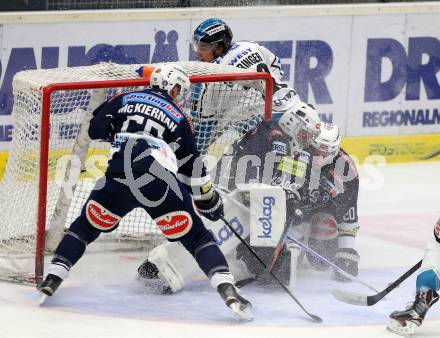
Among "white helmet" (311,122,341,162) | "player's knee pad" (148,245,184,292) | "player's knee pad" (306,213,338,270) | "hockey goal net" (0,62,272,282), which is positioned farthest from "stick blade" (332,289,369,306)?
"hockey goal net" (0,62,272,282)

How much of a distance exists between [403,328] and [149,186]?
1.26 m

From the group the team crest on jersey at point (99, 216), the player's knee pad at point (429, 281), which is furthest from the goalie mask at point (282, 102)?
the player's knee pad at point (429, 281)

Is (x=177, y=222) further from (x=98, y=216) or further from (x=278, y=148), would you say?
(x=278, y=148)

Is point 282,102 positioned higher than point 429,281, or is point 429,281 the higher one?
point 282,102

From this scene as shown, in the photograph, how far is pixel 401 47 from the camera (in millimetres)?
9195

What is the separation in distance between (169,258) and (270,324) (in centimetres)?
76

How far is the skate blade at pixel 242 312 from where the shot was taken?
5.23 metres

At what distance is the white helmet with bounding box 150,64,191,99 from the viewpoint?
5.52 meters

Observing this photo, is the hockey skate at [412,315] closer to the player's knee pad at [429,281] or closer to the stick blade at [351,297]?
the player's knee pad at [429,281]

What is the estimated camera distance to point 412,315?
16.9ft

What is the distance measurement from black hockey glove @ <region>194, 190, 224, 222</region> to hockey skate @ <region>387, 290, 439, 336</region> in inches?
38.0

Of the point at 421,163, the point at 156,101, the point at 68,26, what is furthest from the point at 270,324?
the point at 421,163

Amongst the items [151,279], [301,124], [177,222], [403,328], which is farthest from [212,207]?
[403,328]

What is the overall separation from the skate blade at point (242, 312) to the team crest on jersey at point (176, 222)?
41 centimetres
